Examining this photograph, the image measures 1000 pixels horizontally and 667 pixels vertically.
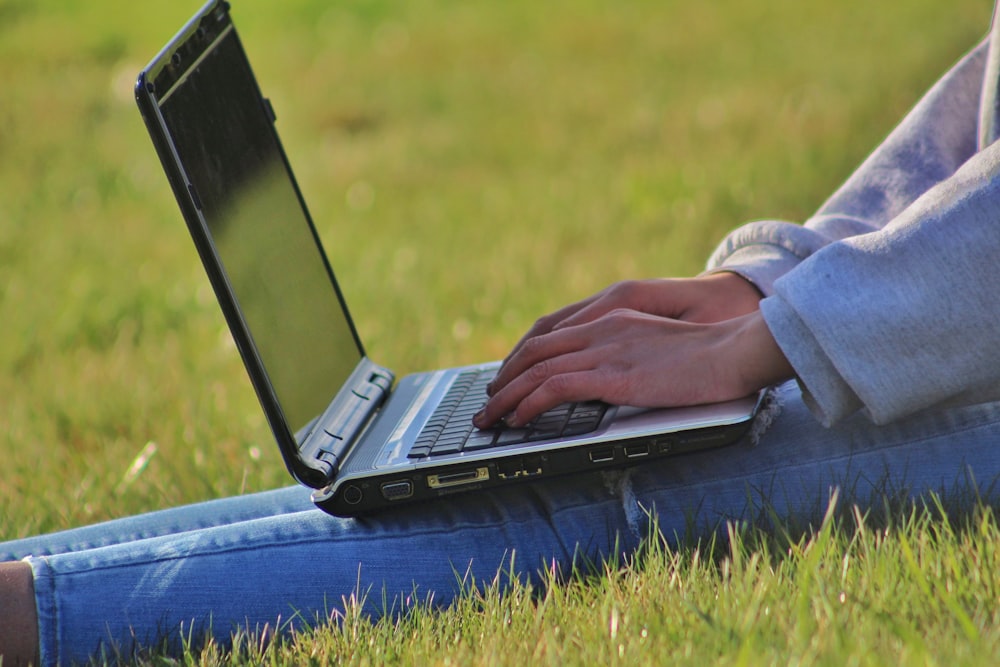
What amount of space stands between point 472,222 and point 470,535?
4.24 meters

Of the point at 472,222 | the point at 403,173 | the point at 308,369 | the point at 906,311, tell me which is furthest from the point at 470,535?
the point at 403,173

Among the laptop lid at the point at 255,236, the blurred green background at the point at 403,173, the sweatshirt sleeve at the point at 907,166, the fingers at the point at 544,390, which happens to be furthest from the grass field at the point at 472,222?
the sweatshirt sleeve at the point at 907,166

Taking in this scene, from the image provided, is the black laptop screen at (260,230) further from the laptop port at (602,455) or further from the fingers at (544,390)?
the laptop port at (602,455)

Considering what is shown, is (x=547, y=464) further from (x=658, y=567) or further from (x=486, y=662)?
(x=486, y=662)

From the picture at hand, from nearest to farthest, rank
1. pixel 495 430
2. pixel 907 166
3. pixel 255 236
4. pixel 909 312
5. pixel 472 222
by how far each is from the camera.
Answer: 1. pixel 909 312
2. pixel 495 430
3. pixel 255 236
4. pixel 907 166
5. pixel 472 222

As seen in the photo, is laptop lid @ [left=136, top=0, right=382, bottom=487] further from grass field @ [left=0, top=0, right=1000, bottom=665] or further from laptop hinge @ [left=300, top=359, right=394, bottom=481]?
grass field @ [left=0, top=0, right=1000, bottom=665]

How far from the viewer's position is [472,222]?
6137 mm

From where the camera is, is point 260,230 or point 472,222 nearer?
point 260,230

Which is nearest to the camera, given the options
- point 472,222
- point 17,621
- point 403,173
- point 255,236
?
point 17,621

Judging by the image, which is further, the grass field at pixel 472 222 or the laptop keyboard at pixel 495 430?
the laptop keyboard at pixel 495 430

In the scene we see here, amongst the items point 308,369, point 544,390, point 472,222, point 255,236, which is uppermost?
point 255,236

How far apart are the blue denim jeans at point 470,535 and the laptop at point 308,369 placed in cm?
10

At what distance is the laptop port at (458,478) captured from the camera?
1.88 metres

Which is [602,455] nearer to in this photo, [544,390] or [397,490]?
[544,390]
